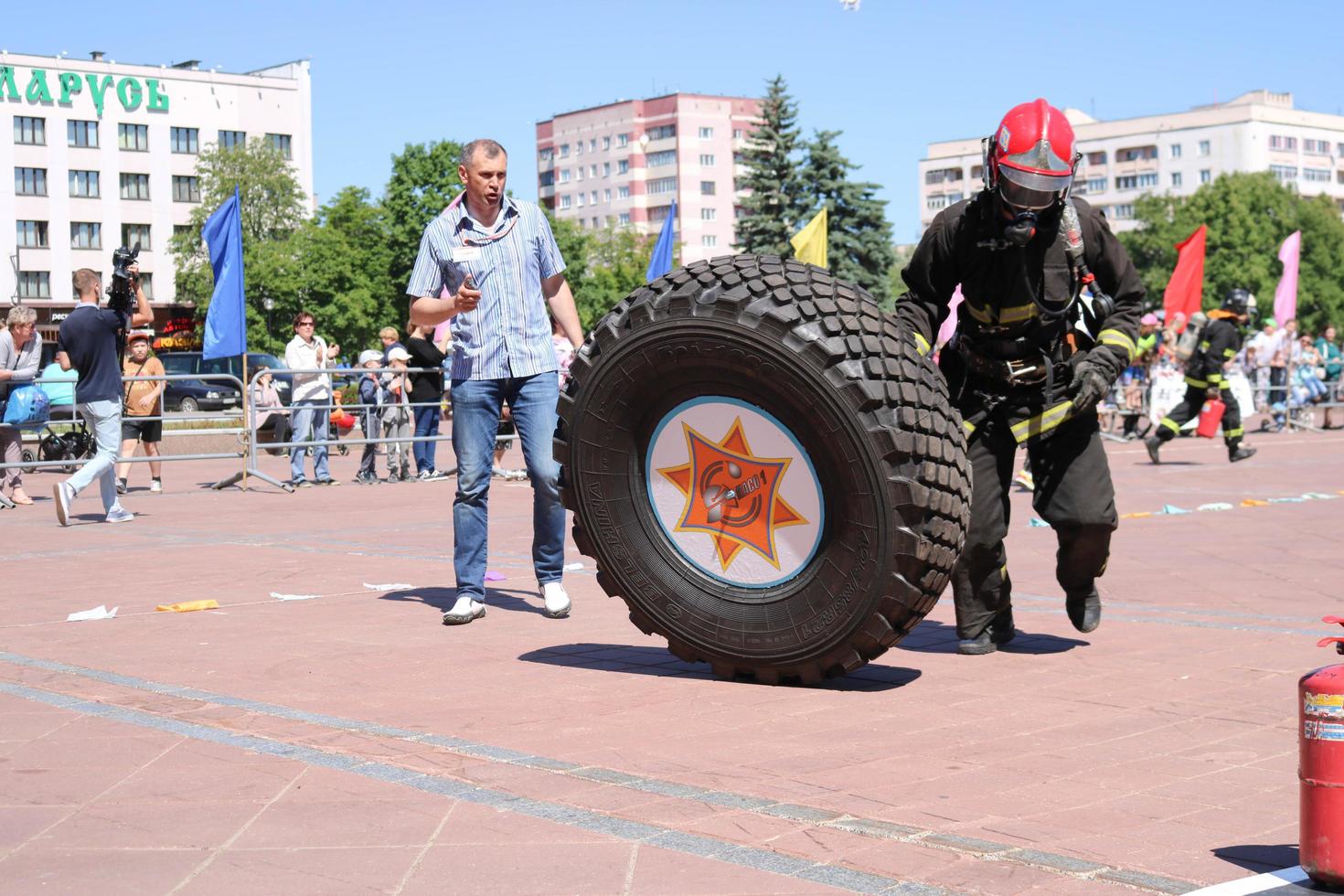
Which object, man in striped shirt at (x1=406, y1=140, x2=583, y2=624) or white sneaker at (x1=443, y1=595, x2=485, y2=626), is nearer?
white sneaker at (x1=443, y1=595, x2=485, y2=626)

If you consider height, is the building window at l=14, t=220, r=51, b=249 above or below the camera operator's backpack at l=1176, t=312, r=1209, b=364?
above

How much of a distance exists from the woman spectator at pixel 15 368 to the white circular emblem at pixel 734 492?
1164 cm

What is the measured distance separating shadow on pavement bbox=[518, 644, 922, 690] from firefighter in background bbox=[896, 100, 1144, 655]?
0.58 meters

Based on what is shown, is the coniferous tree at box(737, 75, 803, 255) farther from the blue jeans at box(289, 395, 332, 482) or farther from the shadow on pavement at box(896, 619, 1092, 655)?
the shadow on pavement at box(896, 619, 1092, 655)

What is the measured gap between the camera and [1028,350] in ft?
21.6

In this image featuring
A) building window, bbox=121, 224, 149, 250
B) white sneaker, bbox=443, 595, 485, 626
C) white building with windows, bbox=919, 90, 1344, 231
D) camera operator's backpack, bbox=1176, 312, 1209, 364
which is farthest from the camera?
white building with windows, bbox=919, 90, 1344, 231

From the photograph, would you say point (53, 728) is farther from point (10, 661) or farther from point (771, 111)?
point (771, 111)

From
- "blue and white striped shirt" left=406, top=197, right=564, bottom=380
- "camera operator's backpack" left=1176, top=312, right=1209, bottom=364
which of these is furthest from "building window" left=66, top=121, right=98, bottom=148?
"blue and white striped shirt" left=406, top=197, right=564, bottom=380

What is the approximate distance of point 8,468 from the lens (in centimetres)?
1612

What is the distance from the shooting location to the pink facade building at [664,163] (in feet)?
514

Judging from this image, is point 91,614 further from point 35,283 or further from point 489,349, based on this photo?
point 35,283

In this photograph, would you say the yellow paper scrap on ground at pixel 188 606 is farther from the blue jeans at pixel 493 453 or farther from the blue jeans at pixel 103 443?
the blue jeans at pixel 103 443

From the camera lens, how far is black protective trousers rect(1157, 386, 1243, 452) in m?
19.4

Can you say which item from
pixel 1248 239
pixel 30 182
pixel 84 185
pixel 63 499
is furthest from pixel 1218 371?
pixel 1248 239
